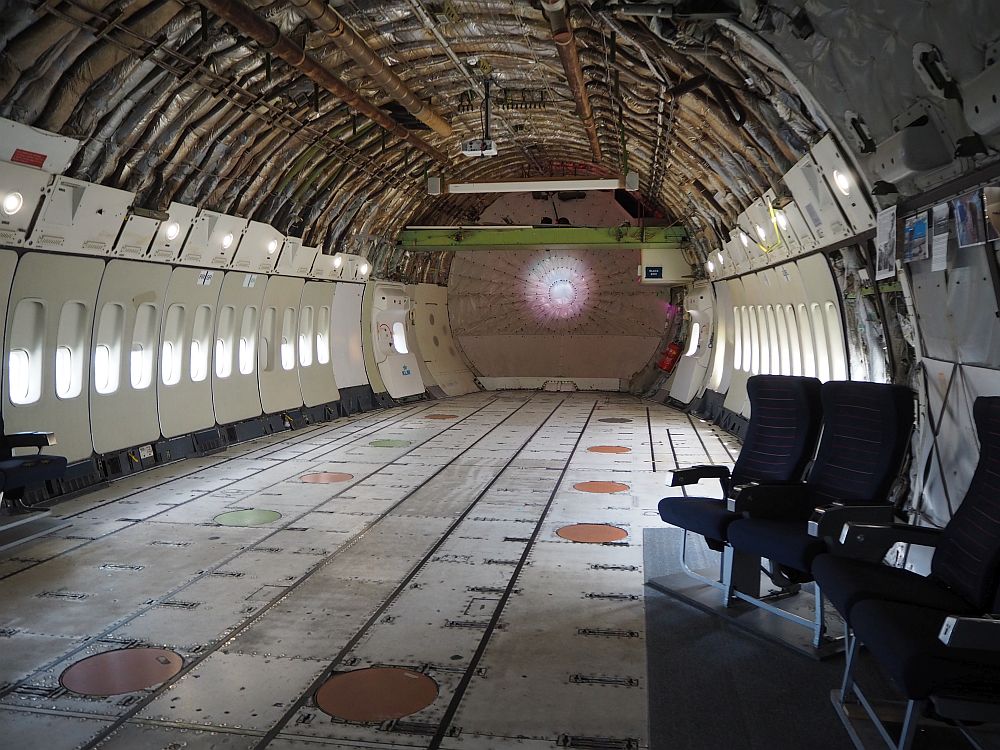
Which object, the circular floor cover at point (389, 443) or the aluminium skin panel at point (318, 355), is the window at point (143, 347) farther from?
the aluminium skin panel at point (318, 355)

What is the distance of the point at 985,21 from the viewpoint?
393 centimetres

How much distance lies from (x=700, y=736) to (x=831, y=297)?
22.1ft

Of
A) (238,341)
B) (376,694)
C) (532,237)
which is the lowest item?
(376,694)

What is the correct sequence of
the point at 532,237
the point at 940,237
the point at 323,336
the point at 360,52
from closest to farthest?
the point at 940,237 → the point at 360,52 → the point at 323,336 → the point at 532,237

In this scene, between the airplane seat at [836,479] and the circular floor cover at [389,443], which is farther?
the circular floor cover at [389,443]

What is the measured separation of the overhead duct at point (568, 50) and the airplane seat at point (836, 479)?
4.09 m

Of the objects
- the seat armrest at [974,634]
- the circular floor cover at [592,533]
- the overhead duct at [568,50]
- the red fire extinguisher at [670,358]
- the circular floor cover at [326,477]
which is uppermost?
the overhead duct at [568,50]

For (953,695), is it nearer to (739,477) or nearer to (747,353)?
(739,477)

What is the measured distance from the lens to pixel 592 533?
7789 mm

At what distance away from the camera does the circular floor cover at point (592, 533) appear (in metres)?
7.58

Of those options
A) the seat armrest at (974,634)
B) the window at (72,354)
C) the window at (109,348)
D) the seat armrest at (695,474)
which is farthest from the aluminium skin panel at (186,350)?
the seat armrest at (974,634)

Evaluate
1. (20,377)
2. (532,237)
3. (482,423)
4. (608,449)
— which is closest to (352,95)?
(20,377)

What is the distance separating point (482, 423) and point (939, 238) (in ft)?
37.9

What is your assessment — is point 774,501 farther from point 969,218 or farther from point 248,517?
point 248,517
